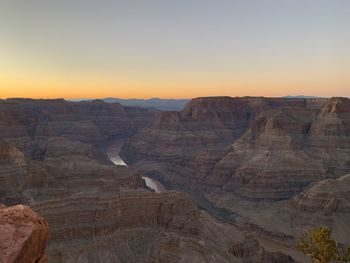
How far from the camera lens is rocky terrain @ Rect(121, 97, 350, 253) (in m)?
74.5

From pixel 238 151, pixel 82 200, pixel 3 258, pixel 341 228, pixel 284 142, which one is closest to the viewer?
pixel 3 258

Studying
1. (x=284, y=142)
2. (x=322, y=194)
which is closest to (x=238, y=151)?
(x=284, y=142)

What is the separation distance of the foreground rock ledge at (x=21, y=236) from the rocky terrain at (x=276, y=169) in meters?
60.9

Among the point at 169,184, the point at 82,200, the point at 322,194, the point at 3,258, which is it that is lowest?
the point at 169,184

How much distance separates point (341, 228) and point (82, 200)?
4170cm

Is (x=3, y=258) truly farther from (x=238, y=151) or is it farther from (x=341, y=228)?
(x=238, y=151)

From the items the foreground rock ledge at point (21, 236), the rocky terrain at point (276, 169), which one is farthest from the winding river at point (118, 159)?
the foreground rock ledge at point (21, 236)

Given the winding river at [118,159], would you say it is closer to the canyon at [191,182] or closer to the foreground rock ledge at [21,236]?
the canyon at [191,182]

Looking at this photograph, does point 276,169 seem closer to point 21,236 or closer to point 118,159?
point 118,159

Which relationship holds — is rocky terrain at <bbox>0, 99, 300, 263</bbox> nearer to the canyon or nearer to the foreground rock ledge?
the canyon

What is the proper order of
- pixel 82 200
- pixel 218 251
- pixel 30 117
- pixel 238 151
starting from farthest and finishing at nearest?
pixel 30 117
pixel 238 151
pixel 82 200
pixel 218 251

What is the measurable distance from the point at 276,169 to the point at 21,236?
8334 centimetres

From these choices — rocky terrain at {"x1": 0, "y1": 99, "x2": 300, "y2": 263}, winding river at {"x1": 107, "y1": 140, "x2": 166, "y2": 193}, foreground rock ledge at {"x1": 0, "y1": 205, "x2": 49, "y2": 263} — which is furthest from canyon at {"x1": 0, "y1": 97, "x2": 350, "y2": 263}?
foreground rock ledge at {"x1": 0, "y1": 205, "x2": 49, "y2": 263}

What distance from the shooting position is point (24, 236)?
43.3 feet
